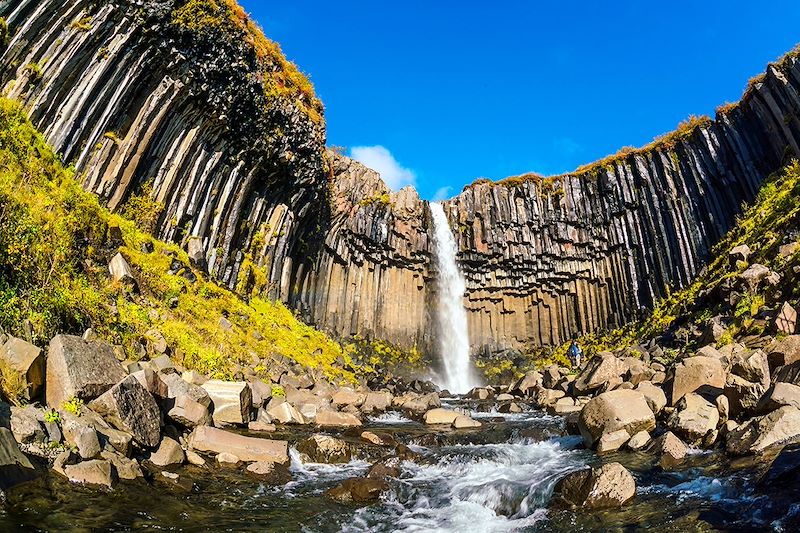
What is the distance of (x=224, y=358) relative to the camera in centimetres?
1616

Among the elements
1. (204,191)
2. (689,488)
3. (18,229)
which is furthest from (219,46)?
(689,488)

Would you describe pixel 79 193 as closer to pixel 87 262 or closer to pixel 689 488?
pixel 87 262

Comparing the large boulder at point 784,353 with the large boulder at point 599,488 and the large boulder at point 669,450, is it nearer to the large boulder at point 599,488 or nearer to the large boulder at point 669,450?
the large boulder at point 669,450

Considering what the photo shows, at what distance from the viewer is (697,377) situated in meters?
12.6

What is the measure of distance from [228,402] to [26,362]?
17.3 feet

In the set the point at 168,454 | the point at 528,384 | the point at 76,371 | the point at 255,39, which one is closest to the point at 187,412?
the point at 168,454

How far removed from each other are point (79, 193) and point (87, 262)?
3.89 meters

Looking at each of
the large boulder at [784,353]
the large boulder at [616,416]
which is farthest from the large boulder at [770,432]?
the large boulder at [784,353]

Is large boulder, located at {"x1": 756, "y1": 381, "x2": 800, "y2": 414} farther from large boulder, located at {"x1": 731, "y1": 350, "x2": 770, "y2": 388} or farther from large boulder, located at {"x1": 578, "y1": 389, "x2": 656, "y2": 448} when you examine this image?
large boulder, located at {"x1": 578, "y1": 389, "x2": 656, "y2": 448}

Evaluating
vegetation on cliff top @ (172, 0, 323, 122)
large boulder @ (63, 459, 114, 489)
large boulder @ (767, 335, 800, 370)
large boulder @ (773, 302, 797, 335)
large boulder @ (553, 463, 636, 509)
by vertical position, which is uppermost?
vegetation on cliff top @ (172, 0, 323, 122)

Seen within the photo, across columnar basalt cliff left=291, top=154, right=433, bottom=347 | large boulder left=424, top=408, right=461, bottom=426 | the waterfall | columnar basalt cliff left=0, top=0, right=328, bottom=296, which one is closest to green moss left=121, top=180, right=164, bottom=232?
columnar basalt cliff left=0, top=0, right=328, bottom=296

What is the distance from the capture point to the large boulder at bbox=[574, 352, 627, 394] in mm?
18828

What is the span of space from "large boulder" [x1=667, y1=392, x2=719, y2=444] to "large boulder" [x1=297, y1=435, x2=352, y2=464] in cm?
691

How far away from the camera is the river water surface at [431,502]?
6012mm
